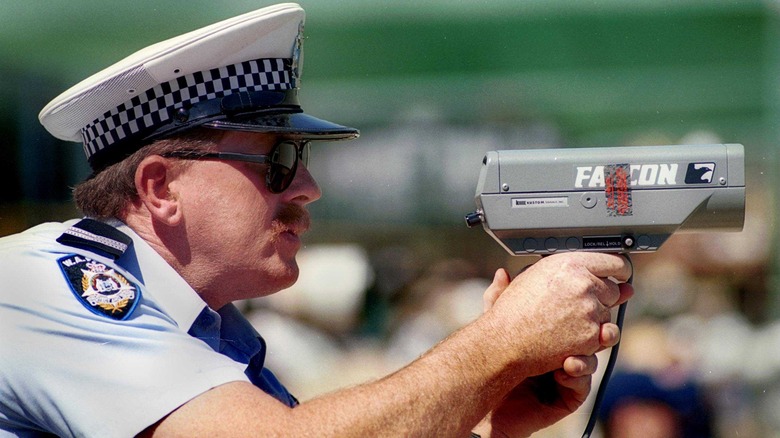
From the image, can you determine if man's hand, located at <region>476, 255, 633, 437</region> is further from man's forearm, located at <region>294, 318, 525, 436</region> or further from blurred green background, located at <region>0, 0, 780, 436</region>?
blurred green background, located at <region>0, 0, 780, 436</region>

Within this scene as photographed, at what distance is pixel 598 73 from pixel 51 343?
2.38 m

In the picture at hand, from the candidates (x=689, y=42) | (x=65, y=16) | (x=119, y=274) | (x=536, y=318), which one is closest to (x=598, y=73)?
(x=689, y=42)

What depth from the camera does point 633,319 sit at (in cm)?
344

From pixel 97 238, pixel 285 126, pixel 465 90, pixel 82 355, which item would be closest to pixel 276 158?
pixel 285 126

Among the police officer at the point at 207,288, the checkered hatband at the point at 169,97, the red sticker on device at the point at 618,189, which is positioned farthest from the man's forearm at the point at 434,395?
the checkered hatband at the point at 169,97

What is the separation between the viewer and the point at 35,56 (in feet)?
10.6

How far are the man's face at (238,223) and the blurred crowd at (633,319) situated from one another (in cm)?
170

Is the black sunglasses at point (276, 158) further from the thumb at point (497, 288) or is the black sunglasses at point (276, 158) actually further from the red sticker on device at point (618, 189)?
the red sticker on device at point (618, 189)

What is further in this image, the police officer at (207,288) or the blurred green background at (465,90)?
the blurred green background at (465,90)

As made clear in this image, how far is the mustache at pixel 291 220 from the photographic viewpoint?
173 cm

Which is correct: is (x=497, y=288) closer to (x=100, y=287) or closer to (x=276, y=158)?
(x=276, y=158)

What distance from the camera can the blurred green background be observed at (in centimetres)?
323

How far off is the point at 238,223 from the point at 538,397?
62 centimetres

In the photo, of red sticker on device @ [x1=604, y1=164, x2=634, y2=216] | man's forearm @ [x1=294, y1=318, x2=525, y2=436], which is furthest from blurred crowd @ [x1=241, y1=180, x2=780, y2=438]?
man's forearm @ [x1=294, y1=318, x2=525, y2=436]
